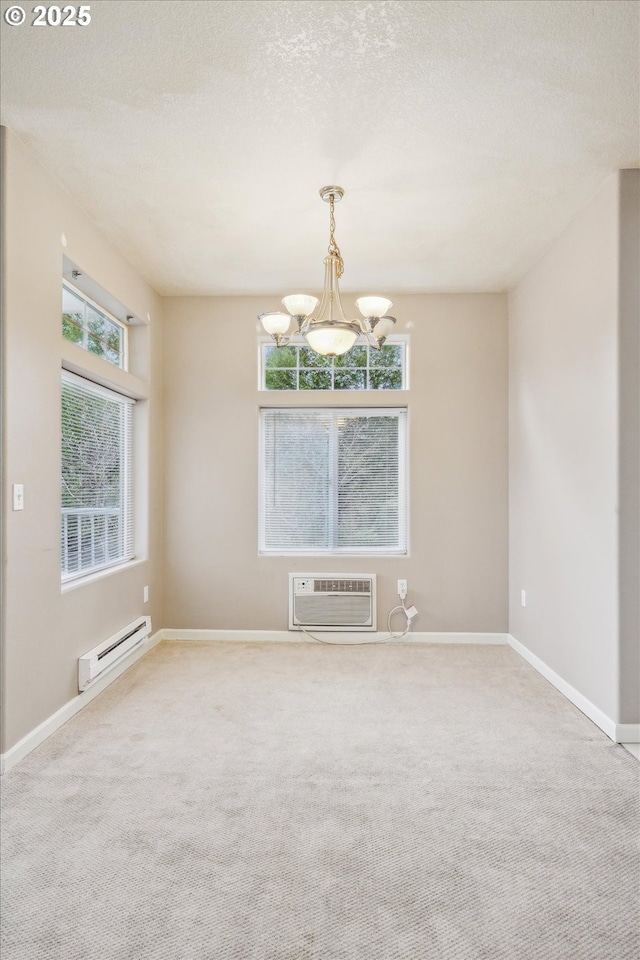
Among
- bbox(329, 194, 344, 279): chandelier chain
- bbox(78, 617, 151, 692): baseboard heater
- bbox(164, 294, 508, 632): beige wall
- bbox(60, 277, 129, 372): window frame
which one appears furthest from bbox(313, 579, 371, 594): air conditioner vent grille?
bbox(329, 194, 344, 279): chandelier chain

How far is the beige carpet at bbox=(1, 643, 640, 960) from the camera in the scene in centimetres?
155

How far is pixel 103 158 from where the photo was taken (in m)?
2.66

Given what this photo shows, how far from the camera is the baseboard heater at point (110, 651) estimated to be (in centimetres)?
313

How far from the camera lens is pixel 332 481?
4.62m

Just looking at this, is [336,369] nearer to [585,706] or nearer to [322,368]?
[322,368]

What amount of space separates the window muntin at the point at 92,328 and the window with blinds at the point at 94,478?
27 cm

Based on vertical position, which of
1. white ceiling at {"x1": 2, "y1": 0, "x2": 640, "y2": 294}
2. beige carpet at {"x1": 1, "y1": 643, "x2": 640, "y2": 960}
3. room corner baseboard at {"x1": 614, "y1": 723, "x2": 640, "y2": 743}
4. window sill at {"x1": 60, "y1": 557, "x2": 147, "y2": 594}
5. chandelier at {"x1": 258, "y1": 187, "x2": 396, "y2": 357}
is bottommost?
beige carpet at {"x1": 1, "y1": 643, "x2": 640, "y2": 960}

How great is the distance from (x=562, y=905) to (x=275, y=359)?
389 cm

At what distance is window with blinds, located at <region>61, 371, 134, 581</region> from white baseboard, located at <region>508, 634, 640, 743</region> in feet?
9.64

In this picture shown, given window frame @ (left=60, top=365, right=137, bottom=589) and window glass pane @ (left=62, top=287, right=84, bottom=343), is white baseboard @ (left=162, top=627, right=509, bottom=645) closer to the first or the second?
window frame @ (left=60, top=365, right=137, bottom=589)

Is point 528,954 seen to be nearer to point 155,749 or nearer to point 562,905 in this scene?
point 562,905

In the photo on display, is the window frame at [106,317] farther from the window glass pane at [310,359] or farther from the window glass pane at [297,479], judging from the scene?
the window glass pane at [310,359]

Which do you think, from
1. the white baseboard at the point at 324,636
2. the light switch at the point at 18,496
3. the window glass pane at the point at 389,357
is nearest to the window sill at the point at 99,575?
the light switch at the point at 18,496

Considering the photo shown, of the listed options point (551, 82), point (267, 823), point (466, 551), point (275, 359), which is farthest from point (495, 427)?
point (267, 823)
